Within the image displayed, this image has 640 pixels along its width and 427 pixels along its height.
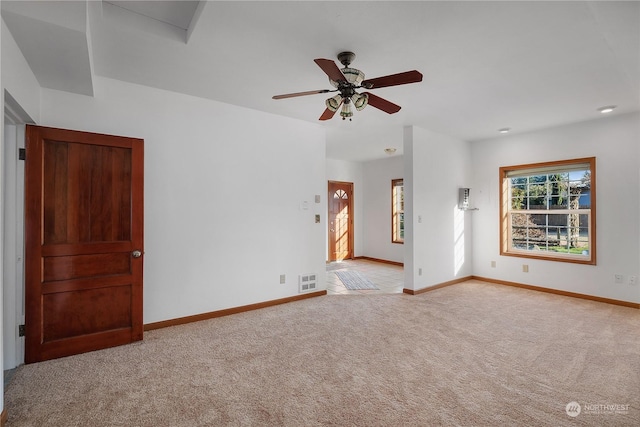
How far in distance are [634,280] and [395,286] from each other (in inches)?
125

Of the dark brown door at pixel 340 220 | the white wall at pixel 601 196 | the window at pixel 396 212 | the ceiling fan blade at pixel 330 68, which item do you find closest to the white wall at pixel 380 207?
the window at pixel 396 212

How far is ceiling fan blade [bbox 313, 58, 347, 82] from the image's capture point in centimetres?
207

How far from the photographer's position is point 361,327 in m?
3.39

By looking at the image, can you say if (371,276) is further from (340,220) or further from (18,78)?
(18,78)

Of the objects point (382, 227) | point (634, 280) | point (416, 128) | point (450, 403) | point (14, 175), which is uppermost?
point (416, 128)

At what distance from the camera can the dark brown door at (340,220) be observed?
25.3 ft

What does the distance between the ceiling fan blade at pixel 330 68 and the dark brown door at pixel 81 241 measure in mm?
2024

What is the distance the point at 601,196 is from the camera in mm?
4367

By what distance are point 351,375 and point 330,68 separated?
2328 mm

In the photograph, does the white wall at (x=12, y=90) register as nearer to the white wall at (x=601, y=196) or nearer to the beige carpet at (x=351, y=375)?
the beige carpet at (x=351, y=375)

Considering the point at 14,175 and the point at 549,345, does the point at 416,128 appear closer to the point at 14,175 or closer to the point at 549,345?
the point at 549,345

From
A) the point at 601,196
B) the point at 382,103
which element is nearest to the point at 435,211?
the point at 601,196

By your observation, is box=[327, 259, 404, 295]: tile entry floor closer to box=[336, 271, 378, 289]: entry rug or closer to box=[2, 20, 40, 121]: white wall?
box=[336, 271, 378, 289]: entry rug

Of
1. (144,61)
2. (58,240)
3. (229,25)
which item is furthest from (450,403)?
(144,61)
